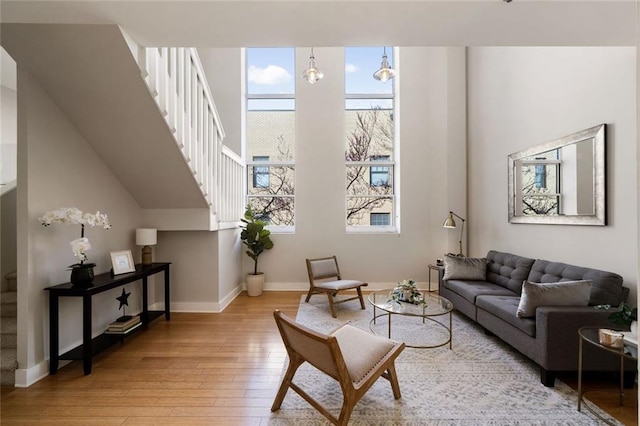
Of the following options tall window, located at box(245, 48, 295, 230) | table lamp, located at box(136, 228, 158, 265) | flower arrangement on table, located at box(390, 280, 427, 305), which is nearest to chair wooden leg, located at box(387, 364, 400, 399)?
flower arrangement on table, located at box(390, 280, 427, 305)

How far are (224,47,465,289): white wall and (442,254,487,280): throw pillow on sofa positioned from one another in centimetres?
124

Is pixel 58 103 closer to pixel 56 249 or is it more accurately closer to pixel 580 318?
pixel 56 249

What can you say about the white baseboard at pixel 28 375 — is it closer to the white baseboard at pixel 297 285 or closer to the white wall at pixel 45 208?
the white wall at pixel 45 208

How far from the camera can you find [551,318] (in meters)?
2.12

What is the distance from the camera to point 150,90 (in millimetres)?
2332

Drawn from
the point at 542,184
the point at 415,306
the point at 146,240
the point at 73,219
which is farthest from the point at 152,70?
the point at 542,184

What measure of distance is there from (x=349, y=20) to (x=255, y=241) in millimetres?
3609

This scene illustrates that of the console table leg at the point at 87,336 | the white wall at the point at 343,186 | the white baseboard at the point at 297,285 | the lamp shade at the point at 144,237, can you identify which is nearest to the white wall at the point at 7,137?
→ the lamp shade at the point at 144,237

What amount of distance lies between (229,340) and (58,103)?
2.70 metres

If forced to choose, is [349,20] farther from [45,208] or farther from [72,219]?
[45,208]

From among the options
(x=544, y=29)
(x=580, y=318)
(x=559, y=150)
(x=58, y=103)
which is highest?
(x=544, y=29)

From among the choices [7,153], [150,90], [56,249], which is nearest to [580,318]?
[150,90]

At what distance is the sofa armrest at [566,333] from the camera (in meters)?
2.10

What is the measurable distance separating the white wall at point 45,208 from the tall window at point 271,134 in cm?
259
